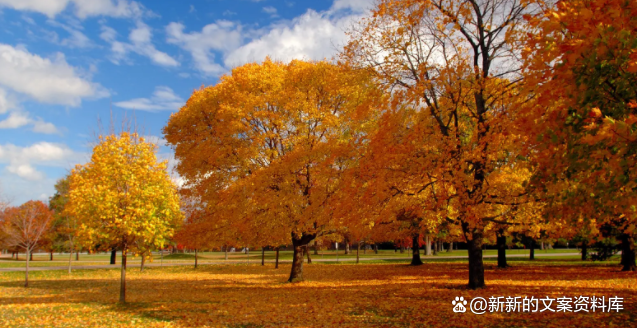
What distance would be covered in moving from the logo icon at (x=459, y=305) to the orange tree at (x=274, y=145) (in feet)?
19.7

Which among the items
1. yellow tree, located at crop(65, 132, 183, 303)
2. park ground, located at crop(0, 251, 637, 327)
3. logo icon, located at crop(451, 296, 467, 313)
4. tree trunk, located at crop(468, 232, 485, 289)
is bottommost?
park ground, located at crop(0, 251, 637, 327)

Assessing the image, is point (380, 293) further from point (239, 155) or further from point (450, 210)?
point (239, 155)

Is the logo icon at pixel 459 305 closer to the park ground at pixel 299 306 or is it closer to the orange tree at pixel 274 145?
the park ground at pixel 299 306

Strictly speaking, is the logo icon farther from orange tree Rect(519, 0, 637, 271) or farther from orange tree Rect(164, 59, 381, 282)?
orange tree Rect(164, 59, 381, 282)

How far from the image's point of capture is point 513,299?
1220 cm

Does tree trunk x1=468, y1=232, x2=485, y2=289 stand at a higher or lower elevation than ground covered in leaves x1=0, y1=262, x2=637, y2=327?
higher

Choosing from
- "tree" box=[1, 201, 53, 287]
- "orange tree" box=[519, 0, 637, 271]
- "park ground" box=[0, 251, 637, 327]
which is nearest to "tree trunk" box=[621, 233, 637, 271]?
"park ground" box=[0, 251, 637, 327]

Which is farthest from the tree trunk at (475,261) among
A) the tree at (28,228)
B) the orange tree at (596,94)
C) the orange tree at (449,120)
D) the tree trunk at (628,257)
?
the tree at (28,228)

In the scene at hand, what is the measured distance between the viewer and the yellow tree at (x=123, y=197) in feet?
43.2

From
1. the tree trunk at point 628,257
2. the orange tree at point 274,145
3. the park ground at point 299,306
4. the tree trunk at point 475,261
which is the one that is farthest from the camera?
the tree trunk at point 628,257

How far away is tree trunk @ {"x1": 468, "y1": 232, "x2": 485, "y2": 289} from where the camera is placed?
47.8 feet

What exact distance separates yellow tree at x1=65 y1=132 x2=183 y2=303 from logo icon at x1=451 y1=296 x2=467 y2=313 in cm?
985

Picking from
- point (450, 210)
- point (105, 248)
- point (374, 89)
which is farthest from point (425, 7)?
point (105, 248)

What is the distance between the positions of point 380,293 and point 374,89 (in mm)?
7940
